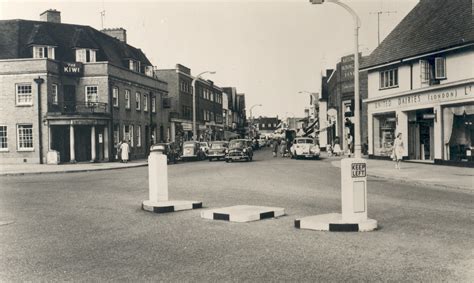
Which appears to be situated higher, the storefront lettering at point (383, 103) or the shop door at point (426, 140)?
the storefront lettering at point (383, 103)

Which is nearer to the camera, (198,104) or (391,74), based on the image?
(391,74)

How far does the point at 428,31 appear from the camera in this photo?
27.5 meters

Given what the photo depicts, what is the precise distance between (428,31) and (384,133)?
7.45m

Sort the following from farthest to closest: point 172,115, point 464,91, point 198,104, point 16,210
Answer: point 198,104 → point 172,115 → point 464,91 → point 16,210

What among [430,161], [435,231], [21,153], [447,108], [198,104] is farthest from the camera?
[198,104]

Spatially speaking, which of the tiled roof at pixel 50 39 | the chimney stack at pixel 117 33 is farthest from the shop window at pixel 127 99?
the chimney stack at pixel 117 33

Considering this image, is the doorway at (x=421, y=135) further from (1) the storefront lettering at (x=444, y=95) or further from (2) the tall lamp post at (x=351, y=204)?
(2) the tall lamp post at (x=351, y=204)

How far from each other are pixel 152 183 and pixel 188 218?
2.17m

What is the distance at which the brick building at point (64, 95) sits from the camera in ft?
115

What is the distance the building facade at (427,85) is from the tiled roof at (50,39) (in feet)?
73.3

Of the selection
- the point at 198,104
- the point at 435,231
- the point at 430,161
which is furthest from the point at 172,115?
the point at 435,231

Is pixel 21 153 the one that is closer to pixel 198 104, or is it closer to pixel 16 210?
pixel 16 210

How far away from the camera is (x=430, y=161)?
27.4 metres

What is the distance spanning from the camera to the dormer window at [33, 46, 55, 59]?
37.5 m
